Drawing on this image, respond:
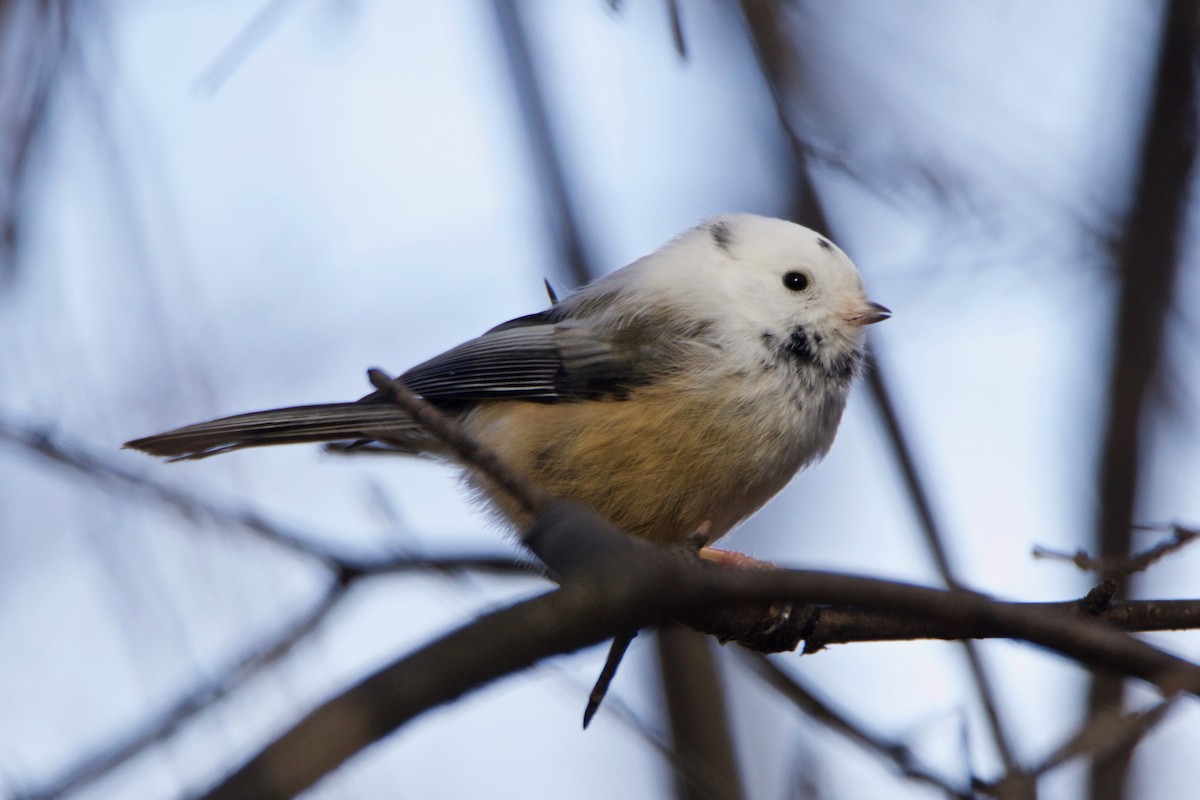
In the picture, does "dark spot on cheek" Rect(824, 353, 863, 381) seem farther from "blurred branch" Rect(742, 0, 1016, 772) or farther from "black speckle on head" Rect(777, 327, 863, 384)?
"blurred branch" Rect(742, 0, 1016, 772)

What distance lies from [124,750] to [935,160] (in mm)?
2569

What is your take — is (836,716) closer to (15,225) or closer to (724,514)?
(724,514)

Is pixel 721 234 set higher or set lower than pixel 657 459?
higher

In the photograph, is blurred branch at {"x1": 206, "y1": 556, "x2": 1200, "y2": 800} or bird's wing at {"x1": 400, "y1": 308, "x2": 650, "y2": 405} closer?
blurred branch at {"x1": 206, "y1": 556, "x2": 1200, "y2": 800}

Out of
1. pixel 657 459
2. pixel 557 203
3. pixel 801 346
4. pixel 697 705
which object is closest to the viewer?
pixel 657 459

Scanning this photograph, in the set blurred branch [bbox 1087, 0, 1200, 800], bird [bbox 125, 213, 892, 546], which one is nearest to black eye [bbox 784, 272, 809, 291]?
bird [bbox 125, 213, 892, 546]

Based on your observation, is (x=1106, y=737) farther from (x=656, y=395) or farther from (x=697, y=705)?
(x=697, y=705)

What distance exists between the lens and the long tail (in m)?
2.90

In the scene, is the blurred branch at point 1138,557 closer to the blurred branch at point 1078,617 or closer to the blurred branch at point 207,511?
the blurred branch at point 1078,617

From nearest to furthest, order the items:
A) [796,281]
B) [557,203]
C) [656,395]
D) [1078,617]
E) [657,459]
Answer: [1078,617], [657,459], [656,395], [796,281], [557,203]

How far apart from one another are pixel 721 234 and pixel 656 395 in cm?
85

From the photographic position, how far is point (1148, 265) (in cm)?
342

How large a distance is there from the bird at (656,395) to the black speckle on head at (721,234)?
44 millimetres

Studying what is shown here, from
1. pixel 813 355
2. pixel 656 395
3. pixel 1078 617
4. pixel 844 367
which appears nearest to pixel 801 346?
pixel 813 355
